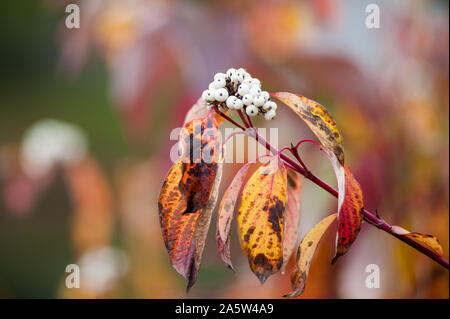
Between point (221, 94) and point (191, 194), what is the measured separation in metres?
0.08

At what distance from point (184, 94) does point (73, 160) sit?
352mm

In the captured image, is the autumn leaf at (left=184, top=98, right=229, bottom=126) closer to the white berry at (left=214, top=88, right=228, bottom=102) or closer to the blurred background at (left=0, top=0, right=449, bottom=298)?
the white berry at (left=214, top=88, right=228, bottom=102)

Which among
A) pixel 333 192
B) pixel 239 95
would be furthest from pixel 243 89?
pixel 333 192

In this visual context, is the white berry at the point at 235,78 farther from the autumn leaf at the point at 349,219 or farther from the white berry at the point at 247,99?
the autumn leaf at the point at 349,219

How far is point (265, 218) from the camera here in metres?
0.31

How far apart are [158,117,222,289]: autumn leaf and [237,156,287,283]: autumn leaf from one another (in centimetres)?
3

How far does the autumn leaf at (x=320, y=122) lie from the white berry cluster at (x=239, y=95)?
22mm

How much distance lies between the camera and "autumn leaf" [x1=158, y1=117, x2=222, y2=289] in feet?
0.97

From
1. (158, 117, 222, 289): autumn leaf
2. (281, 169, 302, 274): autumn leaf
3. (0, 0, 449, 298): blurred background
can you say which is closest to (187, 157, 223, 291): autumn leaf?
→ (158, 117, 222, 289): autumn leaf

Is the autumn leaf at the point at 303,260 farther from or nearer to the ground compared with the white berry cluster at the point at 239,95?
nearer to the ground

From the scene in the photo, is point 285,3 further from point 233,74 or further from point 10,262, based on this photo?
point 10,262

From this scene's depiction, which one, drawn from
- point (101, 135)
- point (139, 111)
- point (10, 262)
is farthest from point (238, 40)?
point (10, 262)

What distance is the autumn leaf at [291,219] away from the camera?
1.29 ft

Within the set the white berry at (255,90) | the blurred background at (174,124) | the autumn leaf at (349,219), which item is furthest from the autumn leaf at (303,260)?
the blurred background at (174,124)
